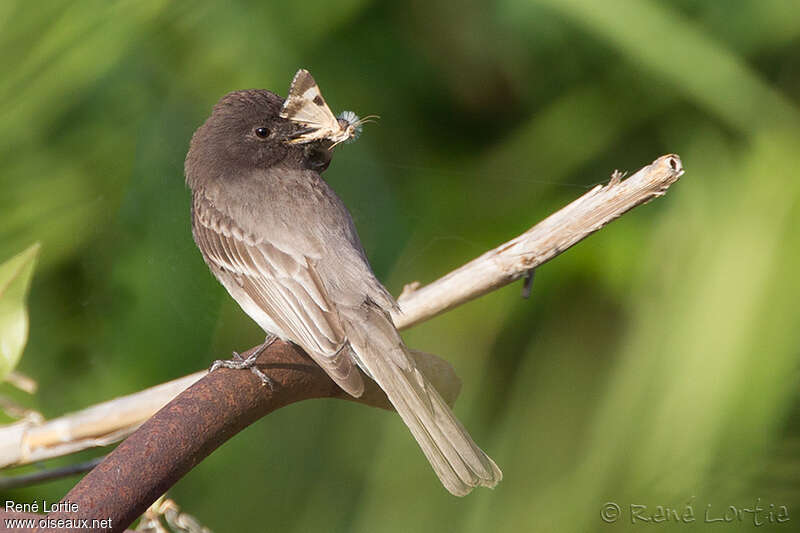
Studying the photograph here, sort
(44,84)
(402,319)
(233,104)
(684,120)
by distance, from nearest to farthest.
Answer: (402,319), (233,104), (44,84), (684,120)

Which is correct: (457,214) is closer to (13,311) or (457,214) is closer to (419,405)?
(419,405)

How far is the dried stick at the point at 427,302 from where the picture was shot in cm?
219

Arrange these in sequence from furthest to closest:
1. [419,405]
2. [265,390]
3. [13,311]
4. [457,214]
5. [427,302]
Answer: [457,214] → [427,302] → [13,311] → [419,405] → [265,390]

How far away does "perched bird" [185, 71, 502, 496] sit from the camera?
2.22m

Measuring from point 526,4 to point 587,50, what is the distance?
28 centimetres

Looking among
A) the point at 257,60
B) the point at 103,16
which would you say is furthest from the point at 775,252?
the point at 103,16

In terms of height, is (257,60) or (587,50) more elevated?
(257,60)

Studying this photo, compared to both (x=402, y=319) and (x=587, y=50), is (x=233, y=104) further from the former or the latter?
(x=587, y=50)

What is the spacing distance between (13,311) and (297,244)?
30.9 inches

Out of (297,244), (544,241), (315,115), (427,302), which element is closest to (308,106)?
(315,115)

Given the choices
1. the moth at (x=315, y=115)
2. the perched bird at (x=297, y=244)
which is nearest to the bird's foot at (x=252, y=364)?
the perched bird at (x=297, y=244)

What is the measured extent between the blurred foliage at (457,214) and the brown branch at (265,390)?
686 millimetres

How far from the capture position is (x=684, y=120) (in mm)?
3357

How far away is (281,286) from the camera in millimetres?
2625
